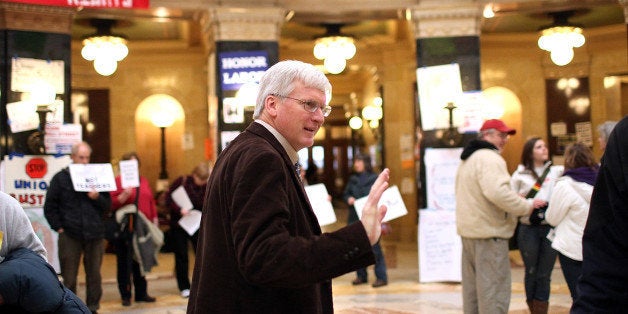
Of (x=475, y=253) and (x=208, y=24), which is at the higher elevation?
(x=208, y=24)

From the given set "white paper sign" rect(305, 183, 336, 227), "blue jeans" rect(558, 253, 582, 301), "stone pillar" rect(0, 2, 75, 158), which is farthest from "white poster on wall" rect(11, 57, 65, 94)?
"blue jeans" rect(558, 253, 582, 301)

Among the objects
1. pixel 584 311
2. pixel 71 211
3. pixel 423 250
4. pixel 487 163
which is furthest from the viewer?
pixel 423 250

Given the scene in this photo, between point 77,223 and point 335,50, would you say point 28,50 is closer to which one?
point 77,223

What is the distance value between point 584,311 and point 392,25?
39.0ft

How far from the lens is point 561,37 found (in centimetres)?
1159

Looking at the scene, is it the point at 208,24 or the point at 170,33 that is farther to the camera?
the point at 170,33

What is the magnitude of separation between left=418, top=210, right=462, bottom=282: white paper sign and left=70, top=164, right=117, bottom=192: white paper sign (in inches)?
159

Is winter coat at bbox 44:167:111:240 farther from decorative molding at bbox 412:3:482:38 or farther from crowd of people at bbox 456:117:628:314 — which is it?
decorative molding at bbox 412:3:482:38

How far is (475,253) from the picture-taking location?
19.6 ft

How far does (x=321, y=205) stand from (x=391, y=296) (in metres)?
1.34

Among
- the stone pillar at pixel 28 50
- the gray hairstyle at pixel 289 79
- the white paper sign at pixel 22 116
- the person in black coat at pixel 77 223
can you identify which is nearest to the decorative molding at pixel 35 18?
the stone pillar at pixel 28 50

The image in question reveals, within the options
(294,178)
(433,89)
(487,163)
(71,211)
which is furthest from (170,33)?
(294,178)

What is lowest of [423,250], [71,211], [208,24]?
[423,250]

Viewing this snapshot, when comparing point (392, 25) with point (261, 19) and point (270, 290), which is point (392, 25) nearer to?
point (261, 19)
